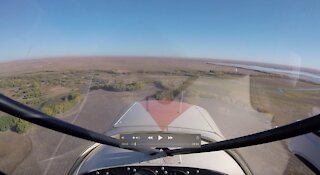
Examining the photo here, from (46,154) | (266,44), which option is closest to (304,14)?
(266,44)

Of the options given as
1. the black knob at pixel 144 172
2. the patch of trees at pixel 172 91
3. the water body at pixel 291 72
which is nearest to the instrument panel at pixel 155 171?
the black knob at pixel 144 172

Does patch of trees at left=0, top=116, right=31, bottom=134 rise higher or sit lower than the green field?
lower

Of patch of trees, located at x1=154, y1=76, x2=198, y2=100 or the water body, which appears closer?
the water body

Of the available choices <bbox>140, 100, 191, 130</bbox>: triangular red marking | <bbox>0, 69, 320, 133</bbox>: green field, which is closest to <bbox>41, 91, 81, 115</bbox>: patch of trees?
<bbox>0, 69, 320, 133</bbox>: green field

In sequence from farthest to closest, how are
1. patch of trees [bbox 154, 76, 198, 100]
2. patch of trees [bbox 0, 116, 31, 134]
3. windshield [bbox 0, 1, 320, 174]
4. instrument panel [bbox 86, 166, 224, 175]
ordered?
1. instrument panel [bbox 86, 166, 224, 175]
2. patch of trees [bbox 154, 76, 198, 100]
3. patch of trees [bbox 0, 116, 31, 134]
4. windshield [bbox 0, 1, 320, 174]

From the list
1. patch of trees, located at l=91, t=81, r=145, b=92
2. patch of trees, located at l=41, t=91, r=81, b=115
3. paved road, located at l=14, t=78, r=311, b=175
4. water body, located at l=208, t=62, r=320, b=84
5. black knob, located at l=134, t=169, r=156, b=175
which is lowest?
black knob, located at l=134, t=169, r=156, b=175

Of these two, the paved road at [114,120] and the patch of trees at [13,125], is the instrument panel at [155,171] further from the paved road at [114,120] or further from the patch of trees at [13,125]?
the patch of trees at [13,125]

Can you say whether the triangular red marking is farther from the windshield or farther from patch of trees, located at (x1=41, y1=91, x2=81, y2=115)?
patch of trees, located at (x1=41, y1=91, x2=81, y2=115)

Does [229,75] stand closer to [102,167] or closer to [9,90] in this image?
[102,167]
